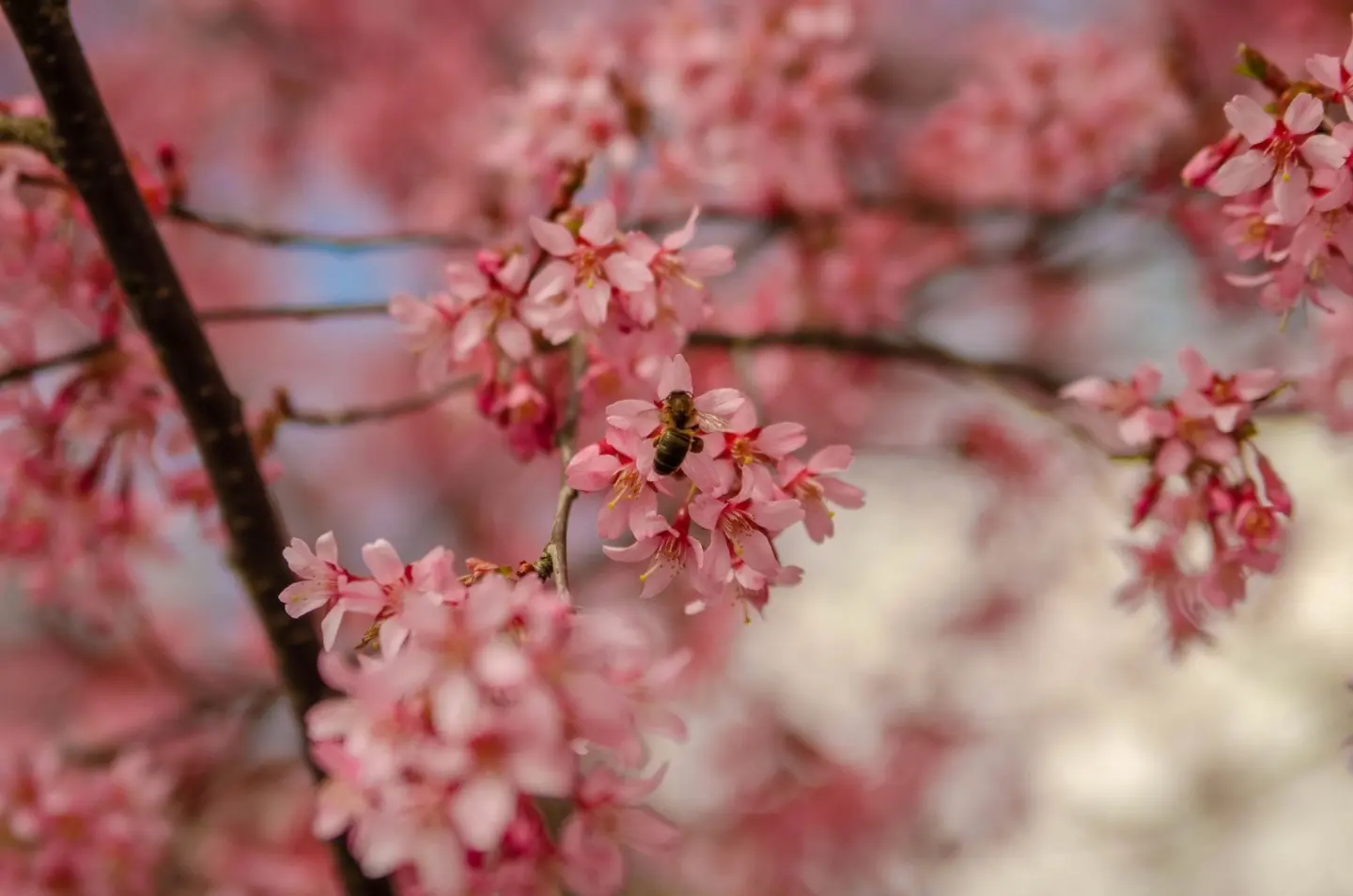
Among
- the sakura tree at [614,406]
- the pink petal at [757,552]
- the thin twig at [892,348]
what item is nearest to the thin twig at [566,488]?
the sakura tree at [614,406]

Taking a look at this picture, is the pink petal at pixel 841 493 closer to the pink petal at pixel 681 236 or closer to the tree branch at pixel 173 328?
the pink petal at pixel 681 236

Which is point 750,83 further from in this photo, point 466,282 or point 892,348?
point 466,282

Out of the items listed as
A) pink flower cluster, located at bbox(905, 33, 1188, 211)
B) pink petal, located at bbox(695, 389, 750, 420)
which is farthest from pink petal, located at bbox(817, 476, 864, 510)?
pink flower cluster, located at bbox(905, 33, 1188, 211)

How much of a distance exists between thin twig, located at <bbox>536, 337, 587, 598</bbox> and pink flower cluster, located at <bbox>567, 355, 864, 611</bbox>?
0.07 ft

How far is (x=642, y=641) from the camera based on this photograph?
437 mm

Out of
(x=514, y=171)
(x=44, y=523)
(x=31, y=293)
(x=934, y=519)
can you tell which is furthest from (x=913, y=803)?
Result: (x=31, y=293)

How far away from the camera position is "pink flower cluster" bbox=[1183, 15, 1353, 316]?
594 millimetres

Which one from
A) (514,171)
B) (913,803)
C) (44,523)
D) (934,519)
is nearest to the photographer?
(44,523)

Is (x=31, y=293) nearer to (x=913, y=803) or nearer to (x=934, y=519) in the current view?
(x=913, y=803)

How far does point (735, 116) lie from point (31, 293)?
35.3 inches

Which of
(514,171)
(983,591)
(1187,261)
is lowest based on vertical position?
(514,171)

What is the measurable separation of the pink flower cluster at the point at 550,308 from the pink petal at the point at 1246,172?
1.13 ft

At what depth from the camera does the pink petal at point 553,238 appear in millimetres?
611

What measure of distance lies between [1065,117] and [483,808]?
4.90 feet
